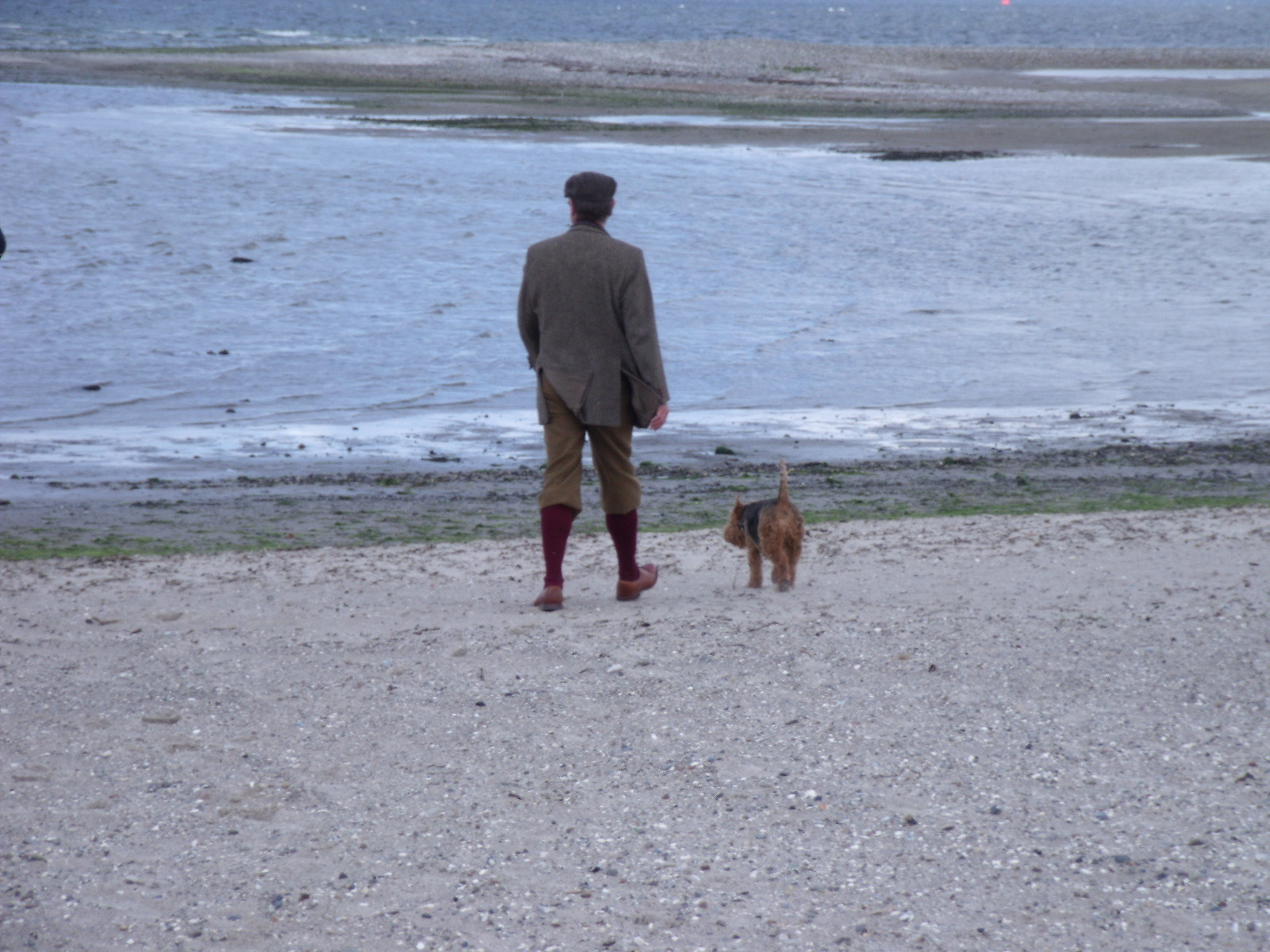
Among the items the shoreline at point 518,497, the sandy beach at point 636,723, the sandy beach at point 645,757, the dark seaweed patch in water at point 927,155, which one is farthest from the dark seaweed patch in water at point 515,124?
the sandy beach at point 645,757

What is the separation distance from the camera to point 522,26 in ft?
302

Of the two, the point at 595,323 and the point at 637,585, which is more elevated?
the point at 595,323

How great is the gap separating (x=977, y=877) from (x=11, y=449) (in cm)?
872

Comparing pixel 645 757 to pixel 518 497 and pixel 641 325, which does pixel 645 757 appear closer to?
pixel 641 325

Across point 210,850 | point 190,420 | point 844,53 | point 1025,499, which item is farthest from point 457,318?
point 844,53

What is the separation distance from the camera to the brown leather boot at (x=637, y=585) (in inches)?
241

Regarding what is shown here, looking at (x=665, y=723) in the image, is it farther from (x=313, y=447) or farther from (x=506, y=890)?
(x=313, y=447)

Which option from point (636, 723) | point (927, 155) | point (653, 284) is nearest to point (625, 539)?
point (636, 723)

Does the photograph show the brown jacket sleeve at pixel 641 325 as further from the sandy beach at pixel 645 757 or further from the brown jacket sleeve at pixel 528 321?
the sandy beach at pixel 645 757

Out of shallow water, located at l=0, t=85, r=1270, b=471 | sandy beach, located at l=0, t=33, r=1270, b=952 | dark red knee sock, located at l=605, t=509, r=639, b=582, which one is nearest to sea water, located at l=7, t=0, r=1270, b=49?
shallow water, located at l=0, t=85, r=1270, b=471

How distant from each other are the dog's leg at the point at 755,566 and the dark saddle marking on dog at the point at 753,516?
0.16 feet

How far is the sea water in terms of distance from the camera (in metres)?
66.6

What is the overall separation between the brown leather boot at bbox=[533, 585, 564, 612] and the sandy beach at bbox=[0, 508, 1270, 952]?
0.07 m

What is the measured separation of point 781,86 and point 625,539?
39896 millimetres
